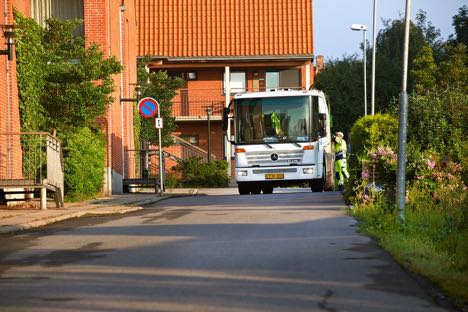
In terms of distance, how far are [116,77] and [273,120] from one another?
23.7 feet

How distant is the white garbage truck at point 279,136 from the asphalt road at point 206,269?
14696mm

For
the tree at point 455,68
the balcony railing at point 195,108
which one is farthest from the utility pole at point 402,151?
the tree at point 455,68

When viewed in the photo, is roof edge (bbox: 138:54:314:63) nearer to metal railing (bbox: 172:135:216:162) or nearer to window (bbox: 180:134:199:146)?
window (bbox: 180:134:199:146)

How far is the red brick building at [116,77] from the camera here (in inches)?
1000

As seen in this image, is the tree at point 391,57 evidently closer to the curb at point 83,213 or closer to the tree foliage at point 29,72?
the tree foliage at point 29,72

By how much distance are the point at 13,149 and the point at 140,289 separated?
16.5 metres

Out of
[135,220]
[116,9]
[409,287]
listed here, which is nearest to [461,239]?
→ [409,287]

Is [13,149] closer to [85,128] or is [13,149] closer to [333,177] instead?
[85,128]

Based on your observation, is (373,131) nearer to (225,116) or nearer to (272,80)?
(225,116)

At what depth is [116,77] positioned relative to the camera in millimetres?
37219

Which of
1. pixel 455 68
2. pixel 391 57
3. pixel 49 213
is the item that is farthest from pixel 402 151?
pixel 391 57

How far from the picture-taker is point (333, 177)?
117 ft

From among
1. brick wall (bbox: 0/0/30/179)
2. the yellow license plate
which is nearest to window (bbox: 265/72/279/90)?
the yellow license plate

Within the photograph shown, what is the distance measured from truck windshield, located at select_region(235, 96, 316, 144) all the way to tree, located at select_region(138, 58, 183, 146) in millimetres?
18197
